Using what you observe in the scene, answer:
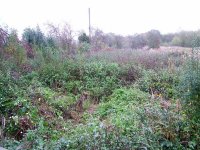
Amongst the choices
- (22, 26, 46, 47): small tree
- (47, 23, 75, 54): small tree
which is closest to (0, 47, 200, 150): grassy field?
(47, 23, 75, 54): small tree

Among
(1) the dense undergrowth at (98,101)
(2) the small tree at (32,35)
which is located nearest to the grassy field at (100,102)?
(1) the dense undergrowth at (98,101)

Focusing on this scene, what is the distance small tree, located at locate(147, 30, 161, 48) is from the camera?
14646 mm

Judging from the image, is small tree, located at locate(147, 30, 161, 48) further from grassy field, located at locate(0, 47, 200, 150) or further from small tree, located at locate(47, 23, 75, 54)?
small tree, located at locate(47, 23, 75, 54)

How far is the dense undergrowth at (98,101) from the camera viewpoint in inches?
170

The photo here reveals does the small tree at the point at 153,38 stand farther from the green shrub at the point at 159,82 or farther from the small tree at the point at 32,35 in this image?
the green shrub at the point at 159,82

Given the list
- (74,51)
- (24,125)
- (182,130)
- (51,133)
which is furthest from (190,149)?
(74,51)

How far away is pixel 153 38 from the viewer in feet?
48.8

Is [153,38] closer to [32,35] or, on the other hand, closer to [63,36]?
[63,36]

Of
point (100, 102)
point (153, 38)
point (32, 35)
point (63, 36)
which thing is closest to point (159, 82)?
point (100, 102)

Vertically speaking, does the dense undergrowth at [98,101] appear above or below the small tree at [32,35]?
below

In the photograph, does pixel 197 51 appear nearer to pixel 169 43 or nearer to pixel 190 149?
pixel 190 149

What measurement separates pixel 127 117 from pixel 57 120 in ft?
5.40

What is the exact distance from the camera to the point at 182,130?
455 centimetres

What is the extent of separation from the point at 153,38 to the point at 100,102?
812 cm
